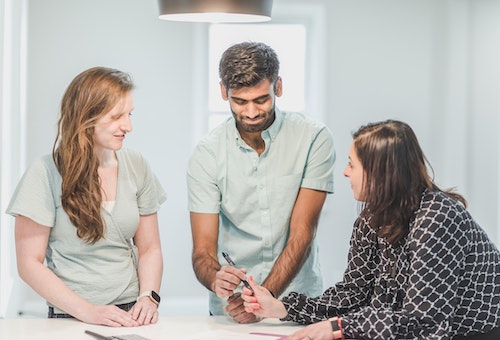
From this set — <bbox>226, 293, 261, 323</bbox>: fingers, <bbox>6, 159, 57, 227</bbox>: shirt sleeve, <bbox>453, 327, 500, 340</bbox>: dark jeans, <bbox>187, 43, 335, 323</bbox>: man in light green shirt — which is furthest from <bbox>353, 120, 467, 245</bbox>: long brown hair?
<bbox>6, 159, 57, 227</bbox>: shirt sleeve

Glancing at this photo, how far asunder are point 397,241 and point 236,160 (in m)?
0.88

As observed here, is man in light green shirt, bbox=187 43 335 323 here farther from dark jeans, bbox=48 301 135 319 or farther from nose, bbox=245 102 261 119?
dark jeans, bbox=48 301 135 319

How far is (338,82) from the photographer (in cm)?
614

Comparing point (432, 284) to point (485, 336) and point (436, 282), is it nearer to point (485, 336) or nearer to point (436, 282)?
point (436, 282)

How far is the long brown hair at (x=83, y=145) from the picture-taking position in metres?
2.62

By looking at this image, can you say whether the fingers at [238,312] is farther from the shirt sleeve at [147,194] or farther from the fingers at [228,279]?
the shirt sleeve at [147,194]

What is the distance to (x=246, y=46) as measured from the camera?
2.96m

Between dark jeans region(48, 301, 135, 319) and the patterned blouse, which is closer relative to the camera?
the patterned blouse

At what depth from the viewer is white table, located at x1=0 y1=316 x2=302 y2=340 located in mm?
2422

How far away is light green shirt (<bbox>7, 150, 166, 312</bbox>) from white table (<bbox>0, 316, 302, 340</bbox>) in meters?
0.14

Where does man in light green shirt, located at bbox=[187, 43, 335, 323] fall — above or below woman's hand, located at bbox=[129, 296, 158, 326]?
A: above

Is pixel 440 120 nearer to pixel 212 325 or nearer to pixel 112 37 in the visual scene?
pixel 112 37

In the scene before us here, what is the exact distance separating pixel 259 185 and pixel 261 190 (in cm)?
2

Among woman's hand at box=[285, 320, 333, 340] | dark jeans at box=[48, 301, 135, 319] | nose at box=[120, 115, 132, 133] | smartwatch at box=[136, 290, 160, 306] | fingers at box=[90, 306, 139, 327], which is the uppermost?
nose at box=[120, 115, 132, 133]
